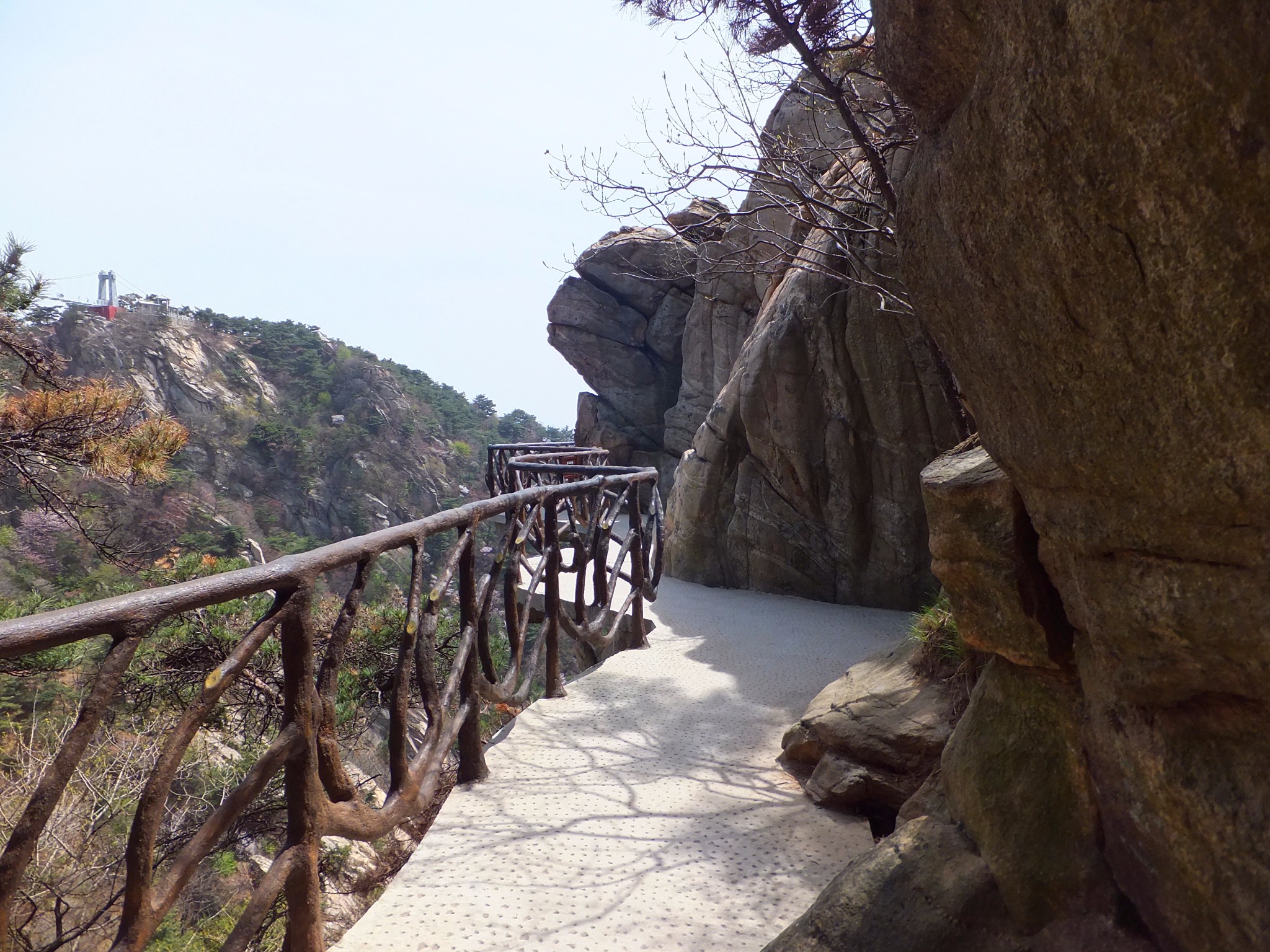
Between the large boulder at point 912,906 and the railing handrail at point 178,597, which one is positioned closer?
the railing handrail at point 178,597

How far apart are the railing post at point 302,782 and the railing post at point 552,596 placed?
5.40 ft

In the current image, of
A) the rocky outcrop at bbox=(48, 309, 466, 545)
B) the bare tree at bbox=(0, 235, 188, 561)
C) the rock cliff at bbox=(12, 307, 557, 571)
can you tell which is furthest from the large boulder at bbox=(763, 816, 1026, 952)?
the rocky outcrop at bbox=(48, 309, 466, 545)

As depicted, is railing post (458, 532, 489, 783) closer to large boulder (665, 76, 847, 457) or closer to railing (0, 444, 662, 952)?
railing (0, 444, 662, 952)

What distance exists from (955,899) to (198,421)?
34.6m

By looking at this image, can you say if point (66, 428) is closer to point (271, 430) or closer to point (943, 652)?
point (943, 652)

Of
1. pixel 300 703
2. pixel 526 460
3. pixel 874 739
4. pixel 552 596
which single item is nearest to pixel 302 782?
pixel 300 703

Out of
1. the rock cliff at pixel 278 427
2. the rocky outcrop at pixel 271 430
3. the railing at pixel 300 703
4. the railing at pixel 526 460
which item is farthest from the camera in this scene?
the rocky outcrop at pixel 271 430

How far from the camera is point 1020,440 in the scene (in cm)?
139

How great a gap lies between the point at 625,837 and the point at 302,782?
4.14ft

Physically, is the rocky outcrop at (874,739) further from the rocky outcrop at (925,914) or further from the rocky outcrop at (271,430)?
the rocky outcrop at (271,430)

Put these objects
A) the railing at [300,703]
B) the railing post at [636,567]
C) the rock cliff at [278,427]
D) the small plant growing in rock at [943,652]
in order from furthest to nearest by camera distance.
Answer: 1. the rock cliff at [278,427]
2. the railing post at [636,567]
3. the small plant growing in rock at [943,652]
4. the railing at [300,703]

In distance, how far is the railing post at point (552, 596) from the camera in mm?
3342

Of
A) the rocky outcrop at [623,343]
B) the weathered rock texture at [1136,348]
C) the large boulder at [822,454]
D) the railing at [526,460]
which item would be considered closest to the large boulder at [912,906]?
the weathered rock texture at [1136,348]

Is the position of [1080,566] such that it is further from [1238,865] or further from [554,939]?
[554,939]
